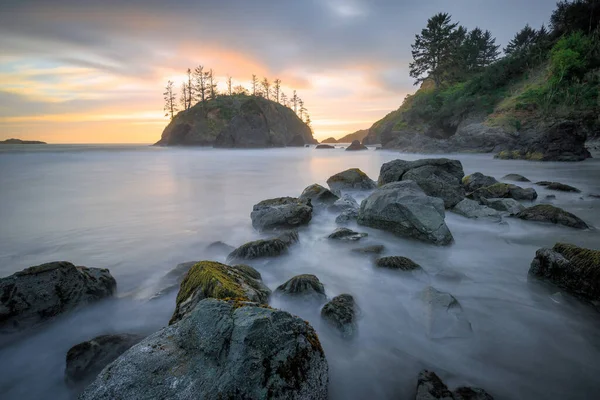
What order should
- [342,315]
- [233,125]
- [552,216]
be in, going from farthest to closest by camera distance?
[233,125] < [552,216] < [342,315]

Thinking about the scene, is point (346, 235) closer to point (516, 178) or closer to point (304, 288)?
point (304, 288)

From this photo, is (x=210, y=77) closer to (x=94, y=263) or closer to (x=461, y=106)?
(x=461, y=106)

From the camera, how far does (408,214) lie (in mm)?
4902

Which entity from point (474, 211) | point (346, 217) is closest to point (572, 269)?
point (474, 211)

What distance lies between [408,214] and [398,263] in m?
1.34

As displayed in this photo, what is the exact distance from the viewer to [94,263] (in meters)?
4.49

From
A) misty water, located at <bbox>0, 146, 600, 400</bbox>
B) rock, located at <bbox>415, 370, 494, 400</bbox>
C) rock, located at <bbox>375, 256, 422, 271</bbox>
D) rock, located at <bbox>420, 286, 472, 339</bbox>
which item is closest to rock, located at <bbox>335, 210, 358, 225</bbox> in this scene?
misty water, located at <bbox>0, 146, 600, 400</bbox>

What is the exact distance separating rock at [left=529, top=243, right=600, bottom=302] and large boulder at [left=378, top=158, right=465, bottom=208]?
10.7ft

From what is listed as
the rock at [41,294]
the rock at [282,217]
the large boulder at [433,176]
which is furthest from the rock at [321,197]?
the rock at [41,294]

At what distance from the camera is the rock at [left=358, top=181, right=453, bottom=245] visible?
15.6 ft

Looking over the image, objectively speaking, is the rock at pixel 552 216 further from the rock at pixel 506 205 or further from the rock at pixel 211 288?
the rock at pixel 211 288

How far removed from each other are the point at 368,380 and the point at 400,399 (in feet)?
0.84

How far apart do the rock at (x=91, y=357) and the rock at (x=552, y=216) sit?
6.82 meters

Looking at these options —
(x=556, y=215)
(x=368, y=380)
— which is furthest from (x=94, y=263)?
(x=556, y=215)
